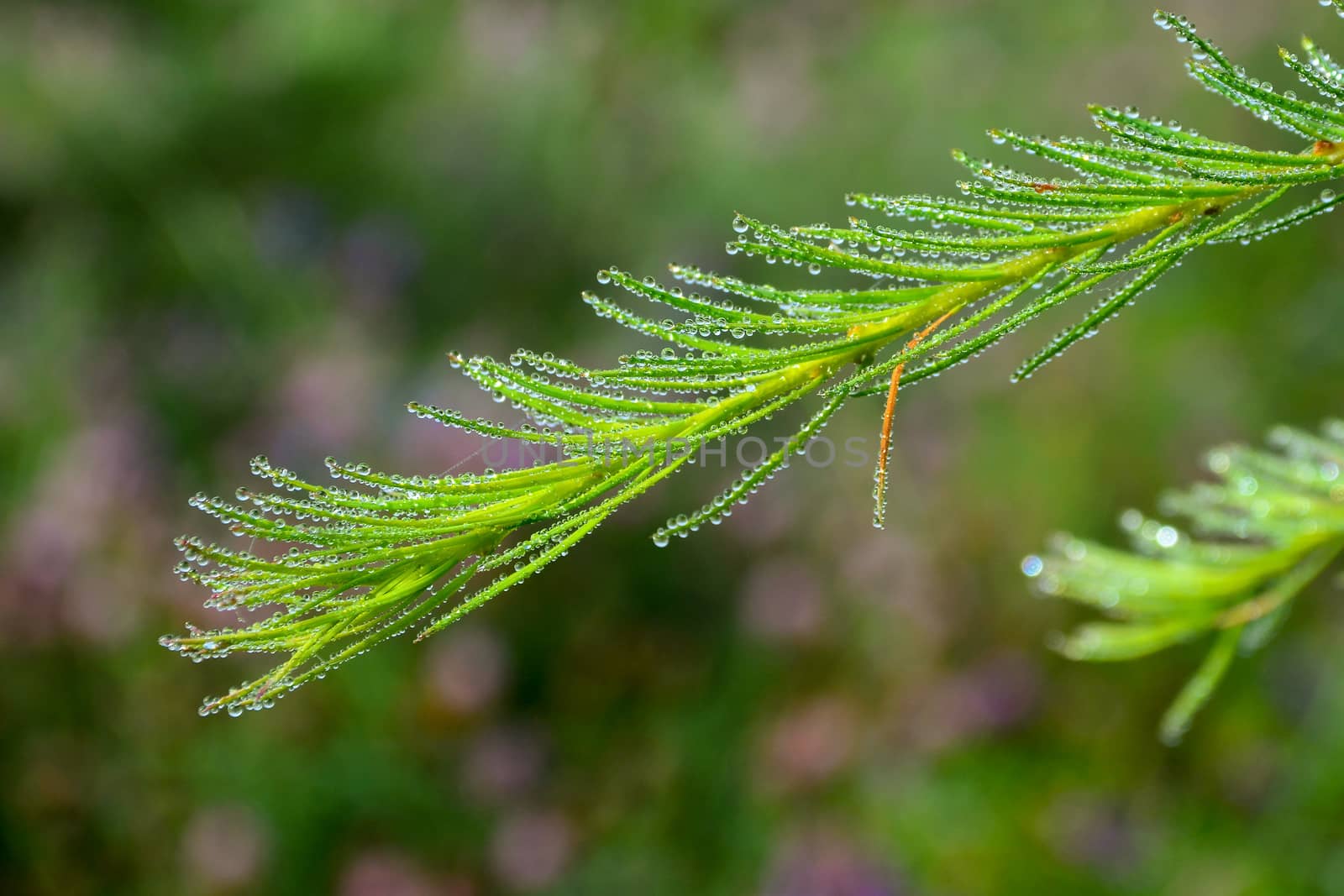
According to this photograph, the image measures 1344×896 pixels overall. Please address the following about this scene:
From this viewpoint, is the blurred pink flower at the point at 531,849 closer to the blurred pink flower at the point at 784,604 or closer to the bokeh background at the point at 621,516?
the bokeh background at the point at 621,516

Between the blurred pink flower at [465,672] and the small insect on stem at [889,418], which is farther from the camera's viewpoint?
the blurred pink flower at [465,672]

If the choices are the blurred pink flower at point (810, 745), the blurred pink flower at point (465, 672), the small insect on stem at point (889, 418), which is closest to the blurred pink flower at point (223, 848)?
the blurred pink flower at point (465, 672)

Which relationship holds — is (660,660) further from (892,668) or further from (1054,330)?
(1054,330)

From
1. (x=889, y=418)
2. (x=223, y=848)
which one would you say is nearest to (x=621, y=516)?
(x=223, y=848)

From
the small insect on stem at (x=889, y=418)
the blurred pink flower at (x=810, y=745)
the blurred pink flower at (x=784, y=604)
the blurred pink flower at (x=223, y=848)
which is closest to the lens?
the small insect on stem at (x=889, y=418)

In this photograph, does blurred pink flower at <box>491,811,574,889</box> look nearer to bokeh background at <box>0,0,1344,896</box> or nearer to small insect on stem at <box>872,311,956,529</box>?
bokeh background at <box>0,0,1344,896</box>

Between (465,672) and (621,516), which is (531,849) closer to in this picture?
(465,672)

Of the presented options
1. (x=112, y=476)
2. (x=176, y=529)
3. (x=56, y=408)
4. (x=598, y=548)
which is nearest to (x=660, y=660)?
(x=598, y=548)

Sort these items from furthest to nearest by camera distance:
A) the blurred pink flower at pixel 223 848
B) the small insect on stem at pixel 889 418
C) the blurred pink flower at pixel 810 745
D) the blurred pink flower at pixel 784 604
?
1. the blurred pink flower at pixel 784 604
2. the blurred pink flower at pixel 810 745
3. the blurred pink flower at pixel 223 848
4. the small insect on stem at pixel 889 418

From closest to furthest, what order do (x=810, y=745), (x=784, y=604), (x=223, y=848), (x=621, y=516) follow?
(x=223, y=848) → (x=810, y=745) → (x=784, y=604) → (x=621, y=516)
